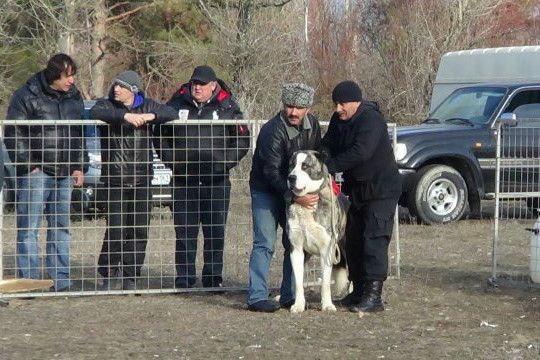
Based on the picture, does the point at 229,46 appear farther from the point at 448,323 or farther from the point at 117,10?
the point at 448,323

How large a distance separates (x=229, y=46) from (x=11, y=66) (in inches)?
350

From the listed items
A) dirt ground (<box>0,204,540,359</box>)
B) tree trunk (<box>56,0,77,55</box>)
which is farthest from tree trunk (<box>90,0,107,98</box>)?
dirt ground (<box>0,204,540,359</box>)

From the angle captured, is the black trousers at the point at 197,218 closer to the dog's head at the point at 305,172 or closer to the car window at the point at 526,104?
the dog's head at the point at 305,172

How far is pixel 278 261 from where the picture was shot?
1106 centimetres

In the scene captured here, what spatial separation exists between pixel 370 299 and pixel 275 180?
1214 mm

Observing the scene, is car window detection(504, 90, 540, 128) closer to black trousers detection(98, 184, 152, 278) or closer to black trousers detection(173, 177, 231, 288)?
black trousers detection(173, 177, 231, 288)

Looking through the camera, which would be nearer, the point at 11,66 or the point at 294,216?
the point at 294,216

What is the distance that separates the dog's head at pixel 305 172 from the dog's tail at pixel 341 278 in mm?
894

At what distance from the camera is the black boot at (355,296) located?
862 cm

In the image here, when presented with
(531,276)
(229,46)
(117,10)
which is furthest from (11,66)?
(531,276)

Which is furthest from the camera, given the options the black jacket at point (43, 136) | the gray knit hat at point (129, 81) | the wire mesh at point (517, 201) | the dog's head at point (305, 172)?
the wire mesh at point (517, 201)

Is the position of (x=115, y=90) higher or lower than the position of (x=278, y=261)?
higher

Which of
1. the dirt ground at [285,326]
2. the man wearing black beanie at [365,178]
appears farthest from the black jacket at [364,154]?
the dirt ground at [285,326]

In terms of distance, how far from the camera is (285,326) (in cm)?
799
